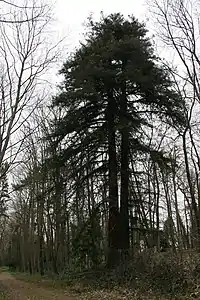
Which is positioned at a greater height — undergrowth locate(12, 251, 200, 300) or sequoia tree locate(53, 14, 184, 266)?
sequoia tree locate(53, 14, 184, 266)

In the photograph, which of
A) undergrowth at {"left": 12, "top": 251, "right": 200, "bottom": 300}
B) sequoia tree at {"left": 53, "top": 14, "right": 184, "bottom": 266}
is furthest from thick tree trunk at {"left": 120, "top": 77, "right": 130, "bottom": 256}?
undergrowth at {"left": 12, "top": 251, "right": 200, "bottom": 300}

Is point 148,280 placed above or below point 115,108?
below

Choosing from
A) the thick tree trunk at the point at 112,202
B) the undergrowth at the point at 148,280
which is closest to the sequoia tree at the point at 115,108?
the thick tree trunk at the point at 112,202

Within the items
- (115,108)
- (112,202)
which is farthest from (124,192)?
(115,108)

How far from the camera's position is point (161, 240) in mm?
21969

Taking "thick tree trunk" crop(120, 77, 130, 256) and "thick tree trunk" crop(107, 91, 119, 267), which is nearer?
"thick tree trunk" crop(107, 91, 119, 267)

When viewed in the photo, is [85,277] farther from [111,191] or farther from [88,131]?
[88,131]

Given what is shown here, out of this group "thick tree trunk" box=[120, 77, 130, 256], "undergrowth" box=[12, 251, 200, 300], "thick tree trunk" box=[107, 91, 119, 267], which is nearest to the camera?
"undergrowth" box=[12, 251, 200, 300]

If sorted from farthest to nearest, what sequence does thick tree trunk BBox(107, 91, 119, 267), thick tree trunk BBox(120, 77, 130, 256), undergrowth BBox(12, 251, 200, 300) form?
thick tree trunk BBox(120, 77, 130, 256) → thick tree trunk BBox(107, 91, 119, 267) → undergrowth BBox(12, 251, 200, 300)

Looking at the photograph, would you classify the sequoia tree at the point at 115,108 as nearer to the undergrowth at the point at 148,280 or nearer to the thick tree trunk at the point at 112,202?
the thick tree trunk at the point at 112,202

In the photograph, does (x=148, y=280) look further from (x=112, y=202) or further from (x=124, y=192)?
(x=124, y=192)

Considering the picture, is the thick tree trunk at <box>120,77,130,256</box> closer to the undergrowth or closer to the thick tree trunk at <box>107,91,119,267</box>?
the thick tree trunk at <box>107,91,119,267</box>

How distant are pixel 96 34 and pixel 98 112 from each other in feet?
13.7

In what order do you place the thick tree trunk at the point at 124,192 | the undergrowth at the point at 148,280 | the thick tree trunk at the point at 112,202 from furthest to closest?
the thick tree trunk at the point at 124,192 < the thick tree trunk at the point at 112,202 < the undergrowth at the point at 148,280
